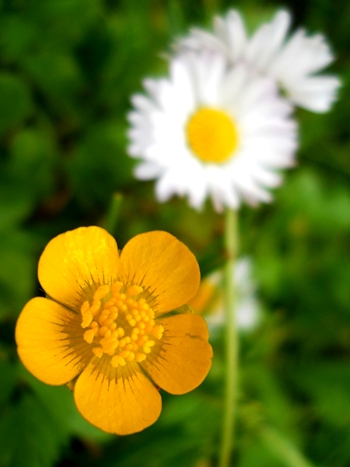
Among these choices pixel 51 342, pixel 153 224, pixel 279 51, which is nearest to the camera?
pixel 51 342

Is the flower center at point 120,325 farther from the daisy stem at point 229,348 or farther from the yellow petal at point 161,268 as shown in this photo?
the daisy stem at point 229,348

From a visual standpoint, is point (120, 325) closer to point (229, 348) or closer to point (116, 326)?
point (116, 326)

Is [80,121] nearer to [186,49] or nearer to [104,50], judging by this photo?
[104,50]

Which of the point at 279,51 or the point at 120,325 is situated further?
the point at 279,51

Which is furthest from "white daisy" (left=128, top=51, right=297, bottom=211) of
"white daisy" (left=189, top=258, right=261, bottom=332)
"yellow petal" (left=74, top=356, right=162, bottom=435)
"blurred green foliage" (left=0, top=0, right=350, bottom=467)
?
"yellow petal" (left=74, top=356, right=162, bottom=435)

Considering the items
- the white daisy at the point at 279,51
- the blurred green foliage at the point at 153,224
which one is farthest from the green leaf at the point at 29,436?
the white daisy at the point at 279,51

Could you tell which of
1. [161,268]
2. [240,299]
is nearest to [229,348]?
[240,299]

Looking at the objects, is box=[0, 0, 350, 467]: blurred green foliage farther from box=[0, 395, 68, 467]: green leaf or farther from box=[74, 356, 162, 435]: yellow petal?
box=[74, 356, 162, 435]: yellow petal
